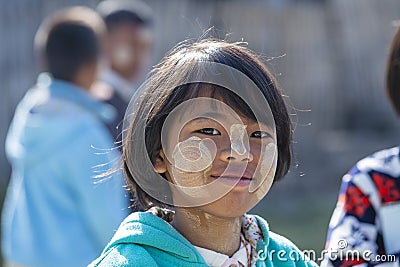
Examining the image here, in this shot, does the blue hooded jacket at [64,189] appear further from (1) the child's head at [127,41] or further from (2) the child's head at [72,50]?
(1) the child's head at [127,41]

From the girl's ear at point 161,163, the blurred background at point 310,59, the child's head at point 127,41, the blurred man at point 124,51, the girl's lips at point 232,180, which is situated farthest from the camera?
the blurred background at point 310,59

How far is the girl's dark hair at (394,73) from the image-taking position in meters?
2.69

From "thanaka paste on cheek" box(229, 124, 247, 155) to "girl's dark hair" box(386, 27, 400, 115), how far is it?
0.84 m

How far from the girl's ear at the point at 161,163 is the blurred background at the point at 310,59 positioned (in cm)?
645

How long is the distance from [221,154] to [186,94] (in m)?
0.15

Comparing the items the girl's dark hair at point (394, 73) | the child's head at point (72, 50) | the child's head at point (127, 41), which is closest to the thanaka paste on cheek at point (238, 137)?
the girl's dark hair at point (394, 73)

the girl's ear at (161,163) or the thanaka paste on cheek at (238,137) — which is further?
the girl's ear at (161,163)

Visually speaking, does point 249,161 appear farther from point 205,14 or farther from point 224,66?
point 205,14

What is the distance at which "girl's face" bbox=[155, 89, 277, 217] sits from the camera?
77.3 inches

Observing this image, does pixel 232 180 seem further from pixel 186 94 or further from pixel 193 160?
pixel 186 94


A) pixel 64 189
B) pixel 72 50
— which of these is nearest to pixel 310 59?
pixel 72 50

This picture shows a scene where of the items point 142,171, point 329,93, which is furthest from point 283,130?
point 329,93

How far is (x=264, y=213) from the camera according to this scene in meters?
8.03

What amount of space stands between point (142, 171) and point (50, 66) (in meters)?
2.30
